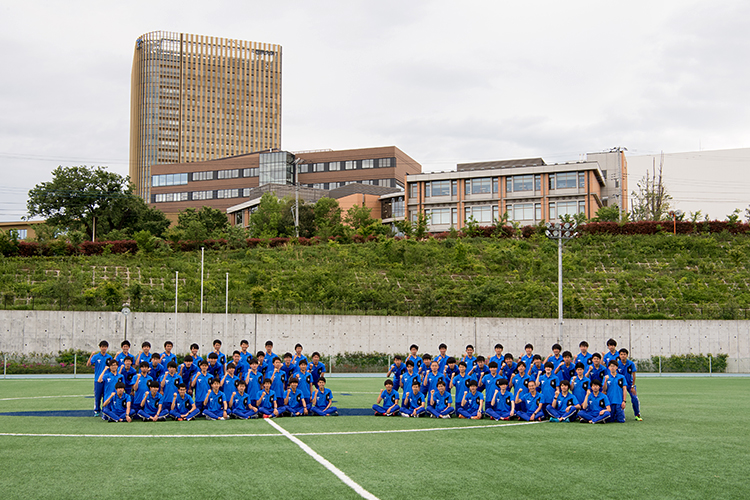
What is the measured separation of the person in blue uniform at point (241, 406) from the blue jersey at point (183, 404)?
84 cm

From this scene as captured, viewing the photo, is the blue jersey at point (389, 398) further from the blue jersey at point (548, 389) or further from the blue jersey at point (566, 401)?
the blue jersey at point (566, 401)

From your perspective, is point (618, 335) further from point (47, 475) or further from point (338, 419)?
point (47, 475)

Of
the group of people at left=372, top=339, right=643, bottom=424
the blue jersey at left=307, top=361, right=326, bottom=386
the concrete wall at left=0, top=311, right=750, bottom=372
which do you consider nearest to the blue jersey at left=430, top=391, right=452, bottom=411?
the group of people at left=372, top=339, right=643, bottom=424

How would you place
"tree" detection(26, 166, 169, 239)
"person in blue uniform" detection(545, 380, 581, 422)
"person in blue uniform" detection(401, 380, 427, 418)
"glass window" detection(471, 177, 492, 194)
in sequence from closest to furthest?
"person in blue uniform" detection(545, 380, 581, 422), "person in blue uniform" detection(401, 380, 427, 418), "tree" detection(26, 166, 169, 239), "glass window" detection(471, 177, 492, 194)

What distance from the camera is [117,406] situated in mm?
13008

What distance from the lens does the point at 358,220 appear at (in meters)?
70.3

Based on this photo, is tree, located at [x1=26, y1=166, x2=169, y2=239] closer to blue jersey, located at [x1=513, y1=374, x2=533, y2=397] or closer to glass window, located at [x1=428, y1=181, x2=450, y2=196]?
glass window, located at [x1=428, y1=181, x2=450, y2=196]

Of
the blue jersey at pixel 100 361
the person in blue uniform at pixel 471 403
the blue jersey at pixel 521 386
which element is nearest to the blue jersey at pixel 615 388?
the blue jersey at pixel 521 386

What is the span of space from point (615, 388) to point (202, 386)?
28.9 ft

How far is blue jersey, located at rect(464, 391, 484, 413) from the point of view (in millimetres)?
13805

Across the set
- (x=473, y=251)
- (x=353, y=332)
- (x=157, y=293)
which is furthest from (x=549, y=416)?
(x=473, y=251)

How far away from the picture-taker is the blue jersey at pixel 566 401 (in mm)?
13078

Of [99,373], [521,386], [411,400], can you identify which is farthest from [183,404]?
[521,386]

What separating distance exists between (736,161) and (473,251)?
54.4m
